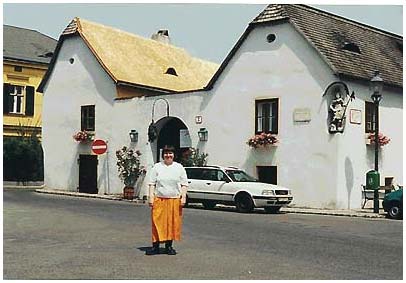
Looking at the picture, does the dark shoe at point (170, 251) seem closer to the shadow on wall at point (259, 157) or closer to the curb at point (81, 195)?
the shadow on wall at point (259, 157)

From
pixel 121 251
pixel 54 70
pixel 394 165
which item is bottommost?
pixel 121 251

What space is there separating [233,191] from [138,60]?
11909 mm

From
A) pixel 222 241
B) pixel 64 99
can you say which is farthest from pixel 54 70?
pixel 222 241

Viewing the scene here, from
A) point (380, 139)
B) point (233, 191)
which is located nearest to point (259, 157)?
point (233, 191)

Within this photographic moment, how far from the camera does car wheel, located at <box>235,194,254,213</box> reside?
20312mm

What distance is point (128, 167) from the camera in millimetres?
27156

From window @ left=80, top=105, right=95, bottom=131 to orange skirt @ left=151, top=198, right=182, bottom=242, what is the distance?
61.4 ft

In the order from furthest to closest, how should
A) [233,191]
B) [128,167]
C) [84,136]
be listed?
1. [84,136]
2. [128,167]
3. [233,191]

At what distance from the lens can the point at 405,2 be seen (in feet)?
35.1

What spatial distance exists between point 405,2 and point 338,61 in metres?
12.3

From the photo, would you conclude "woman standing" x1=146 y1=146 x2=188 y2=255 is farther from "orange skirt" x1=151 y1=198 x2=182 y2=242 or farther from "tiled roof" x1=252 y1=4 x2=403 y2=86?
"tiled roof" x1=252 y1=4 x2=403 y2=86

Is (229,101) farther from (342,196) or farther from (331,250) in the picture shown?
(331,250)

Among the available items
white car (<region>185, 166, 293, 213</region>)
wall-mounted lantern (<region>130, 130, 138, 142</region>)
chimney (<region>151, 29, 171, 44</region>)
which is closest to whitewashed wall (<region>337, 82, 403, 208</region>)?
white car (<region>185, 166, 293, 213</region>)

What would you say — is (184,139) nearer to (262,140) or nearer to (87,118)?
(262,140)
